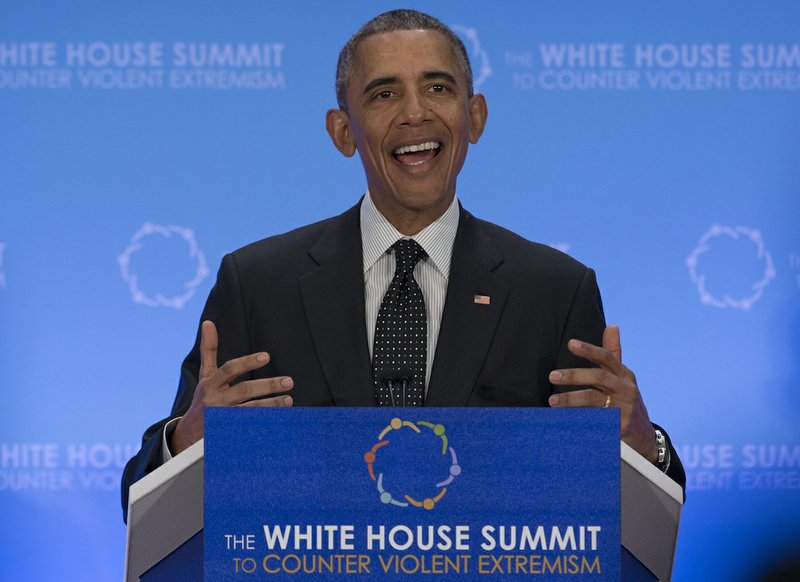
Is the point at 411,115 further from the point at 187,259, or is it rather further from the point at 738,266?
→ the point at 738,266

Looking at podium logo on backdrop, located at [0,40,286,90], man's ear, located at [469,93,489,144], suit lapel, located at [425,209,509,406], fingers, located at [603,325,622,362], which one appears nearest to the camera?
fingers, located at [603,325,622,362]

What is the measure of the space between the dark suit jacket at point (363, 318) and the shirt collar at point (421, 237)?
2cm

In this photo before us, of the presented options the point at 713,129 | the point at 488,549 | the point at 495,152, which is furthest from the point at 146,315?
the point at 488,549

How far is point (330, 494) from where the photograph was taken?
1319mm

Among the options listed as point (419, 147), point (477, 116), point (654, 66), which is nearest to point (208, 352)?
point (419, 147)

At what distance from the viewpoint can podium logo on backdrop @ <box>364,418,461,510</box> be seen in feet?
4.33

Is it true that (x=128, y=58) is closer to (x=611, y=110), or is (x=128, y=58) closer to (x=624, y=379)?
(x=611, y=110)

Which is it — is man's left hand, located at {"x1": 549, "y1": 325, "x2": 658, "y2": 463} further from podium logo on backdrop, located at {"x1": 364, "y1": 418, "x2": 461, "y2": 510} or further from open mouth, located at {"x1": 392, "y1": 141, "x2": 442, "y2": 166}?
open mouth, located at {"x1": 392, "y1": 141, "x2": 442, "y2": 166}

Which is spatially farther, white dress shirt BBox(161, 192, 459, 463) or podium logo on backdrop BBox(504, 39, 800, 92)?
podium logo on backdrop BBox(504, 39, 800, 92)

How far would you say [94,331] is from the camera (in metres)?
3.64

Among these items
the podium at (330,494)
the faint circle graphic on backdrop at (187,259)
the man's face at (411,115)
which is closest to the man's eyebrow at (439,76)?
the man's face at (411,115)

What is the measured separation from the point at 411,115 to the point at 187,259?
1663mm

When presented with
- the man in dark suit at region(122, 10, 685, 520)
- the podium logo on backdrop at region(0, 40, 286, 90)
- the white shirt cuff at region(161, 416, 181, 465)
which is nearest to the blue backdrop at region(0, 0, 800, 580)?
the podium logo on backdrop at region(0, 40, 286, 90)

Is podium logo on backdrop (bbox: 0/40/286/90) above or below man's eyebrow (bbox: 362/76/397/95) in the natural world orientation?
above
